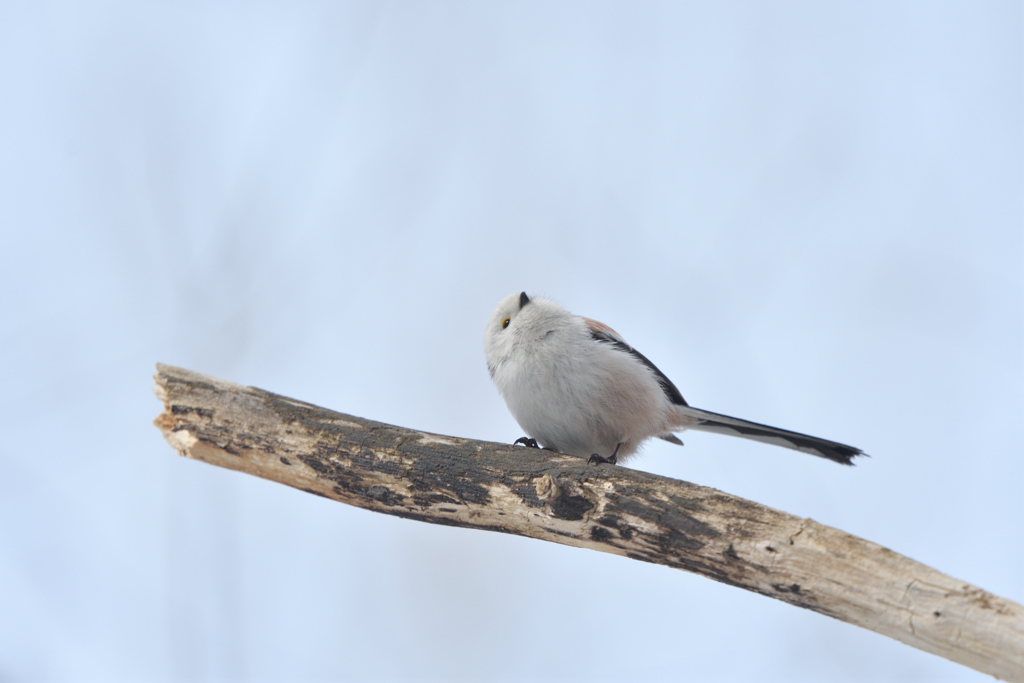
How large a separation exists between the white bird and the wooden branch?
1.02 ft

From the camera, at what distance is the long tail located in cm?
274

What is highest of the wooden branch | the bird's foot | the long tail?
the long tail

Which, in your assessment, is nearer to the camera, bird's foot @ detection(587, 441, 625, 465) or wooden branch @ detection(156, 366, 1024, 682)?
wooden branch @ detection(156, 366, 1024, 682)

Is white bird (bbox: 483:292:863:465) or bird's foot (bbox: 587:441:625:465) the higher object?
white bird (bbox: 483:292:863:465)

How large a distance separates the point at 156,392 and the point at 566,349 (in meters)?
1.74

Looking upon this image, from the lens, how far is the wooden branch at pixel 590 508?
1711 millimetres

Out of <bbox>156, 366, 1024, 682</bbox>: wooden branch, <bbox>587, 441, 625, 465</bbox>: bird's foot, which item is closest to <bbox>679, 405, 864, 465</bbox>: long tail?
<bbox>587, 441, 625, 465</bbox>: bird's foot

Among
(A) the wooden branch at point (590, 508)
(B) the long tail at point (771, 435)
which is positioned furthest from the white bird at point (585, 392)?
(A) the wooden branch at point (590, 508)

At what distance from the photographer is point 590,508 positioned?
2.20 m

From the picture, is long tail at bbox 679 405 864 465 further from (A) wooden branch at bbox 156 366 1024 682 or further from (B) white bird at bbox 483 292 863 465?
(A) wooden branch at bbox 156 366 1024 682

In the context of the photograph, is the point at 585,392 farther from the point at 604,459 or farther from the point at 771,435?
the point at 771,435

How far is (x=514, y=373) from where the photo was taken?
9.38 feet

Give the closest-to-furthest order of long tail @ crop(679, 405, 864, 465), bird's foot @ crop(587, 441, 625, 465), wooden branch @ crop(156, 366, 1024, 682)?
wooden branch @ crop(156, 366, 1024, 682), bird's foot @ crop(587, 441, 625, 465), long tail @ crop(679, 405, 864, 465)

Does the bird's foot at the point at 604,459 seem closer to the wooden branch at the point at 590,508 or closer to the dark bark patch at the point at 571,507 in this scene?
the wooden branch at the point at 590,508
